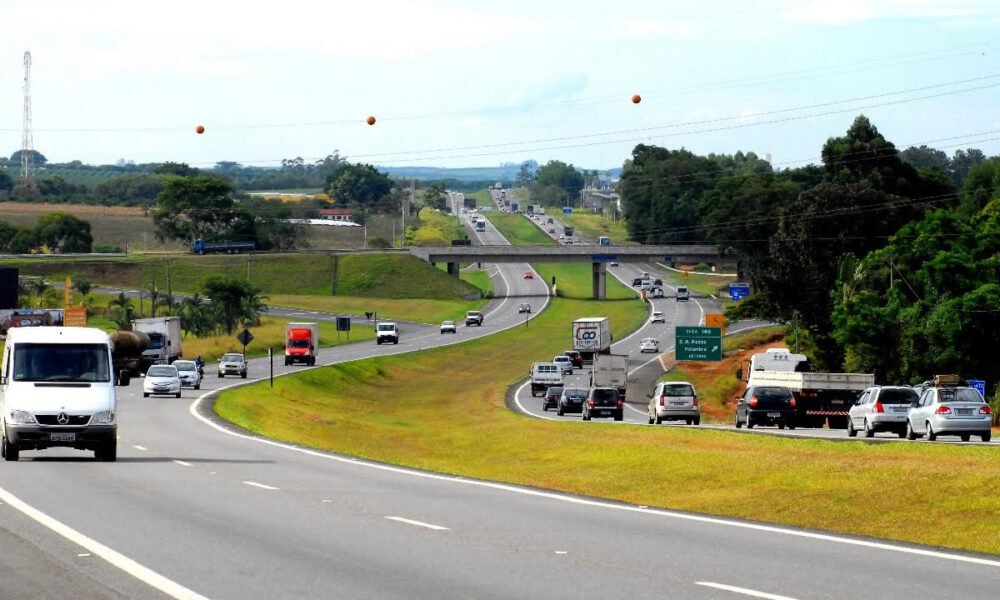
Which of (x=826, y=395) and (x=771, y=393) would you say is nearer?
(x=771, y=393)

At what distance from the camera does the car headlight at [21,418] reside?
29.5 m

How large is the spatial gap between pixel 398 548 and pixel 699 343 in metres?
78.3

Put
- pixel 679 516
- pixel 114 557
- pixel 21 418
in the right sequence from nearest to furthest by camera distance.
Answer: pixel 114 557, pixel 679 516, pixel 21 418

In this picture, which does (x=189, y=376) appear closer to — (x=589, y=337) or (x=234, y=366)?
(x=234, y=366)

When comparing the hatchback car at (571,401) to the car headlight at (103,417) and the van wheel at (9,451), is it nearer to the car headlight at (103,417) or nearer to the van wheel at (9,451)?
the car headlight at (103,417)

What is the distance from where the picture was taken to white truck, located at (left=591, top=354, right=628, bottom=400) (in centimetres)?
8725

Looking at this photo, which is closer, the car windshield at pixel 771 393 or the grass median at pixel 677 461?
the grass median at pixel 677 461

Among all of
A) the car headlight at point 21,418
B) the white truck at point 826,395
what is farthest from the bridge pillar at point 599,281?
the car headlight at point 21,418

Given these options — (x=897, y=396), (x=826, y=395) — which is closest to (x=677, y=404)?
(x=826, y=395)

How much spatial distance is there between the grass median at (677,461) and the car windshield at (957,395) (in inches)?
183

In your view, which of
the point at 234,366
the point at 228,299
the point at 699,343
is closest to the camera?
the point at 234,366

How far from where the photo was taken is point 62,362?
1203 inches

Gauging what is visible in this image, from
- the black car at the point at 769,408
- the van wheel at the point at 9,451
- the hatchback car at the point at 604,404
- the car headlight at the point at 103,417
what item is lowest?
the hatchback car at the point at 604,404

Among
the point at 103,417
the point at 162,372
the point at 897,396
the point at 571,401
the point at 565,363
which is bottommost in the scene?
the point at 565,363
